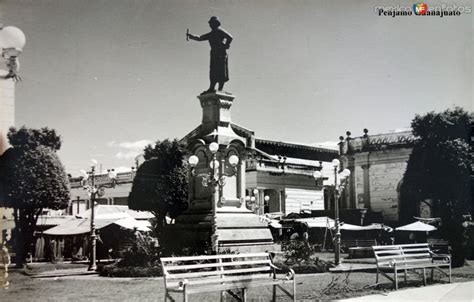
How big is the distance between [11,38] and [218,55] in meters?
10.9

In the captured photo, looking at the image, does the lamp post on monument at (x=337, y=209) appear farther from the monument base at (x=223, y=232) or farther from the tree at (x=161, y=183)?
the tree at (x=161, y=183)

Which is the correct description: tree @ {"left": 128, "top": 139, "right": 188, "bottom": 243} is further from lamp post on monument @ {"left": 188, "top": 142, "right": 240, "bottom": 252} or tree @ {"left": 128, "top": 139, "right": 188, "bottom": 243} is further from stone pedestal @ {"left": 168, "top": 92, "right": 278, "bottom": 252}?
lamp post on monument @ {"left": 188, "top": 142, "right": 240, "bottom": 252}

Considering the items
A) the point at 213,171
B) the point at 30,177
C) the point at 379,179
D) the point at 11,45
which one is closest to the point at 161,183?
the point at 30,177

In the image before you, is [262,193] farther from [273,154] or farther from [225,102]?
[225,102]

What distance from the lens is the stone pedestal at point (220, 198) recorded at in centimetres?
1379

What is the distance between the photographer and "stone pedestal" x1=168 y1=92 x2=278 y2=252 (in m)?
13.8

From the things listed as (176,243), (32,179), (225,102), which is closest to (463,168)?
(225,102)

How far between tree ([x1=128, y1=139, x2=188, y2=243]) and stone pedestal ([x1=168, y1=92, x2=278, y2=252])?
1046 cm

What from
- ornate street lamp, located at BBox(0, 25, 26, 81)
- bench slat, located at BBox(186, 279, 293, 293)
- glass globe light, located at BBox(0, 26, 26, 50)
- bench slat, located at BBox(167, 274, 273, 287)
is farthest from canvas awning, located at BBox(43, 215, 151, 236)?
glass globe light, located at BBox(0, 26, 26, 50)

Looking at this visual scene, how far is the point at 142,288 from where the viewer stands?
11.2m

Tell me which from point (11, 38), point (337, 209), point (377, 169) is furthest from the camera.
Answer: point (377, 169)

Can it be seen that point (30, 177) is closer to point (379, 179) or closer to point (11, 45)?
point (11, 45)

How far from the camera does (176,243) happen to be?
1438 cm

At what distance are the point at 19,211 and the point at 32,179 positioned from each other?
1279 mm
